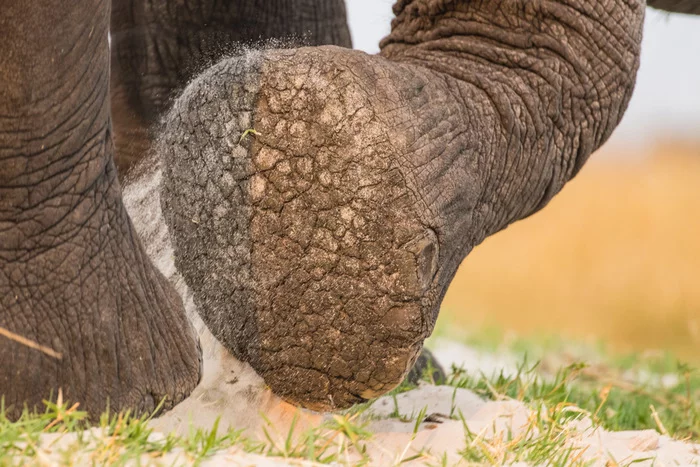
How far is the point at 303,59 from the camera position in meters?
1.55

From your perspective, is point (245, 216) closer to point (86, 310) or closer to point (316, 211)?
point (316, 211)

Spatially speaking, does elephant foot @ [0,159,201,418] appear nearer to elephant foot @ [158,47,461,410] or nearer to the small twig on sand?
the small twig on sand

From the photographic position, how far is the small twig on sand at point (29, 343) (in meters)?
1.38

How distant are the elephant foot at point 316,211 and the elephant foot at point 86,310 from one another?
0.40 ft

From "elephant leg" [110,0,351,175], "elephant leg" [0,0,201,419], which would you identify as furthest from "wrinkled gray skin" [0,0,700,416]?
"elephant leg" [110,0,351,175]

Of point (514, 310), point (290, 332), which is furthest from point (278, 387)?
point (514, 310)

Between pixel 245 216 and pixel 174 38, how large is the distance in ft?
3.67

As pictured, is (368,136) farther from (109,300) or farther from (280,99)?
(109,300)

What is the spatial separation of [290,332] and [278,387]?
0.41 ft

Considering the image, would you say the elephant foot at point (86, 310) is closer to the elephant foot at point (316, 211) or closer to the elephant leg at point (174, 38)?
the elephant foot at point (316, 211)

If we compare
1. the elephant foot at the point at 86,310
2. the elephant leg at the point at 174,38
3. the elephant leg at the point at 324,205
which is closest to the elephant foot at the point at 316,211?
the elephant leg at the point at 324,205

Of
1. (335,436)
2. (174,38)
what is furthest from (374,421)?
(174,38)

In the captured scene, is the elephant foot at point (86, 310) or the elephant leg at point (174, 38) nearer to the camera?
the elephant foot at point (86, 310)

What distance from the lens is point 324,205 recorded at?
1519 millimetres
